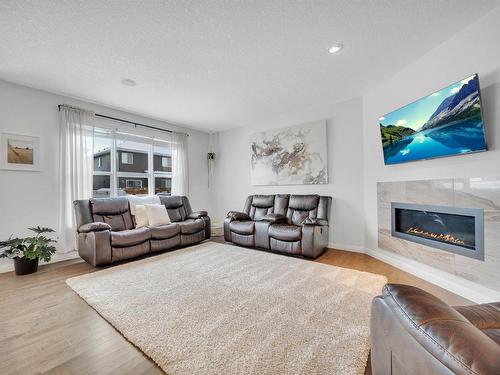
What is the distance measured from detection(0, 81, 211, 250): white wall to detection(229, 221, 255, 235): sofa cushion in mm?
2729

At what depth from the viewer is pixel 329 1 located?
69.2 inches

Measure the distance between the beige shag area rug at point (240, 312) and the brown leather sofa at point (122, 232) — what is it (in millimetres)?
269

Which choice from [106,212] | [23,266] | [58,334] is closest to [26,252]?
[23,266]

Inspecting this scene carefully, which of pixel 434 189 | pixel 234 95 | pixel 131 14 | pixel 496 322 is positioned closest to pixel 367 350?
pixel 496 322

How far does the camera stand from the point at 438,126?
2.25 meters

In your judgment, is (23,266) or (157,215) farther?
(157,215)

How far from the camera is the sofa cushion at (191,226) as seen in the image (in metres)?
3.88

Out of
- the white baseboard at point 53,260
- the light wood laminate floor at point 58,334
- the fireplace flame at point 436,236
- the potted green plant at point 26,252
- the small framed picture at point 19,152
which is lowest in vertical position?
the light wood laminate floor at point 58,334

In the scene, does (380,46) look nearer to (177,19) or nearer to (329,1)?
(329,1)

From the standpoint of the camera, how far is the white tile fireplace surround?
1.91m

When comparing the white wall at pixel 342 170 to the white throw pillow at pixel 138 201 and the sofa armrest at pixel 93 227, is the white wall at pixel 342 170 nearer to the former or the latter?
the white throw pillow at pixel 138 201

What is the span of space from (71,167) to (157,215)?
1482mm

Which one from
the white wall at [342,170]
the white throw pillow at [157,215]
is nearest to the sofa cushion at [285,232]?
the white wall at [342,170]

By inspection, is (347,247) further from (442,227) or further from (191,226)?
(191,226)
